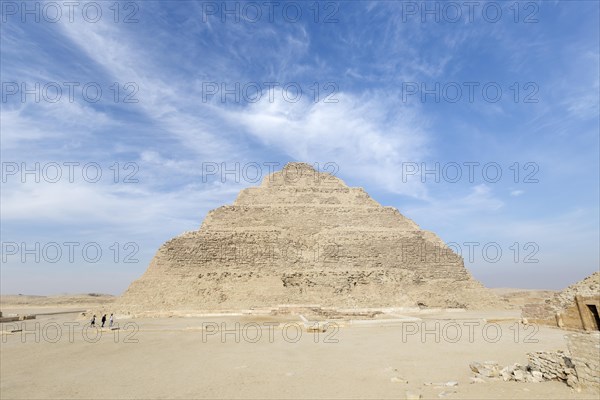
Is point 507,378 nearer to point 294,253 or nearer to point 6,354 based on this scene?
point 6,354

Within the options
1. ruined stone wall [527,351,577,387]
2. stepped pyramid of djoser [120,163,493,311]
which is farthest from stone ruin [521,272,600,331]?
stepped pyramid of djoser [120,163,493,311]

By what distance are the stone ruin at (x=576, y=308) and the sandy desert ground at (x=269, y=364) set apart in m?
0.96

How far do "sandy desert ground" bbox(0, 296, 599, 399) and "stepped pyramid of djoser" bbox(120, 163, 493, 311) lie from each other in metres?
18.7

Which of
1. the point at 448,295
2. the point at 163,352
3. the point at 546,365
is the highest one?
the point at 546,365

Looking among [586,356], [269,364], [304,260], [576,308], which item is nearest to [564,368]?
[586,356]

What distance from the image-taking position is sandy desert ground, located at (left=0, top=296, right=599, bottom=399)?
781cm

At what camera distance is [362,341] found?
14852mm

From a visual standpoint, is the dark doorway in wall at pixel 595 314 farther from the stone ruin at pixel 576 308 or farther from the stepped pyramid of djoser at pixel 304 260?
the stepped pyramid of djoser at pixel 304 260

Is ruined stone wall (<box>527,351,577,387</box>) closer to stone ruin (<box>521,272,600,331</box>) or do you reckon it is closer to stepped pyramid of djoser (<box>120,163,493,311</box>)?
stone ruin (<box>521,272,600,331</box>)

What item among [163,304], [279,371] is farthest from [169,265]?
[279,371]

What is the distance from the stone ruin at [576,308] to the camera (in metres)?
16.1

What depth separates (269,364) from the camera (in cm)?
1055

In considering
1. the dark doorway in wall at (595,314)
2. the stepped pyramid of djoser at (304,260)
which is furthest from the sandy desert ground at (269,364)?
the stepped pyramid of djoser at (304,260)

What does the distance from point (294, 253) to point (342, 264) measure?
648cm
